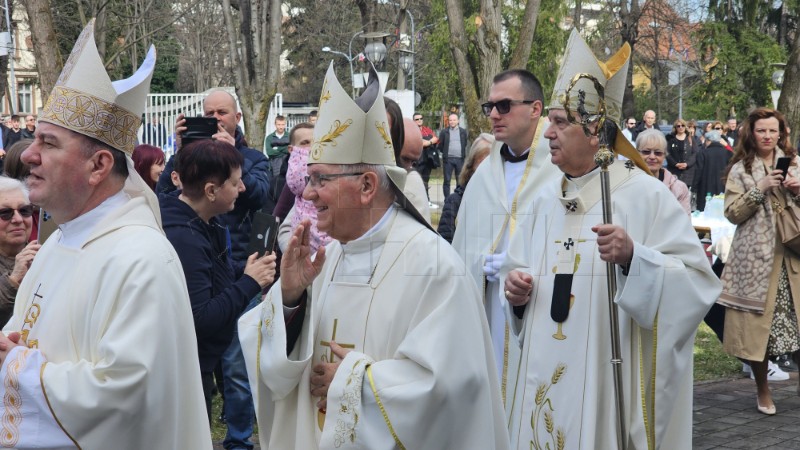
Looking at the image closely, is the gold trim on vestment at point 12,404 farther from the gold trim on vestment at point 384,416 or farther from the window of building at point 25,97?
the window of building at point 25,97

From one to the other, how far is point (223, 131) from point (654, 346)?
312cm

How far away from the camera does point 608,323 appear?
433 cm

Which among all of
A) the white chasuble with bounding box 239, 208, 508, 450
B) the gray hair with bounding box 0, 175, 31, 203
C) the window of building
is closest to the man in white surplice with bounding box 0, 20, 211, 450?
the white chasuble with bounding box 239, 208, 508, 450

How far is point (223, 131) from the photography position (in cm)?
625

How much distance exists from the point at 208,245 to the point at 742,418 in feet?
14.2

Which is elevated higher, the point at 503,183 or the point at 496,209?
the point at 503,183

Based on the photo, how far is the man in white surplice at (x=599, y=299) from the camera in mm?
4223

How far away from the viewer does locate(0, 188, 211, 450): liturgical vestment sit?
9.61ft

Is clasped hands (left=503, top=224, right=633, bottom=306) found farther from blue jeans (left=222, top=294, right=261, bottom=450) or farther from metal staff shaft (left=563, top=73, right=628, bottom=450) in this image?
blue jeans (left=222, top=294, right=261, bottom=450)

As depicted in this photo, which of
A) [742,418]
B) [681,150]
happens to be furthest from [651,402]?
[681,150]

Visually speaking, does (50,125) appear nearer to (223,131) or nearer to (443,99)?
(223,131)

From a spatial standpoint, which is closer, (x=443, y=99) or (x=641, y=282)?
(x=641, y=282)

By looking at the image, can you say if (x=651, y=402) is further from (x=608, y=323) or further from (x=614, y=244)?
(x=614, y=244)

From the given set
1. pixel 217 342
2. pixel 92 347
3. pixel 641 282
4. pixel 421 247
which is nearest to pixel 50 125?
pixel 92 347
